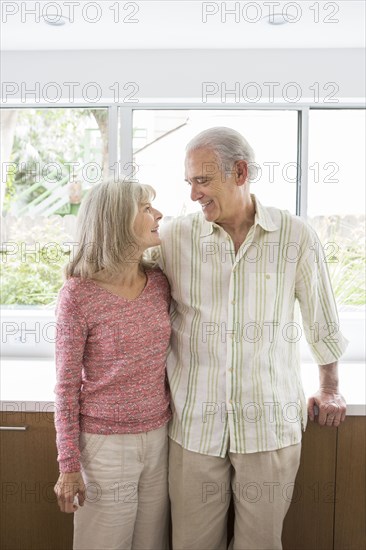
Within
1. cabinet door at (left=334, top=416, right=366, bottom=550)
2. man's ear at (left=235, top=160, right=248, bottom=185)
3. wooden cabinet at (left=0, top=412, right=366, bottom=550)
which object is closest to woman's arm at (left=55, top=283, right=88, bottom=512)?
wooden cabinet at (left=0, top=412, right=366, bottom=550)

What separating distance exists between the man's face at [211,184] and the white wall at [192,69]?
89cm

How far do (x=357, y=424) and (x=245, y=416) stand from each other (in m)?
0.45

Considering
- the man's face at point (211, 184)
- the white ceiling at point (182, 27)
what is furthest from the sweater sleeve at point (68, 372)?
the white ceiling at point (182, 27)

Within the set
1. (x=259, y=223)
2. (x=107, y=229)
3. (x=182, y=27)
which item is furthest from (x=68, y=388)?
(x=182, y=27)

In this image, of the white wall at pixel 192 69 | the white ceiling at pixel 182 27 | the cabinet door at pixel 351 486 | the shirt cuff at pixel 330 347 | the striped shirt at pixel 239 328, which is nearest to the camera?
the striped shirt at pixel 239 328

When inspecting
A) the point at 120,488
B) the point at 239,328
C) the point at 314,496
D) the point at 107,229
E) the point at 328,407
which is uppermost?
the point at 107,229

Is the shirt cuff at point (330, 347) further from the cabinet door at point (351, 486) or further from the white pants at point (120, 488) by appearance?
the white pants at point (120, 488)

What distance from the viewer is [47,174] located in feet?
8.55

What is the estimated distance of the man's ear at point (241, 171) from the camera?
162 centimetres

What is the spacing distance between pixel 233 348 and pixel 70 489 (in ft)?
1.88

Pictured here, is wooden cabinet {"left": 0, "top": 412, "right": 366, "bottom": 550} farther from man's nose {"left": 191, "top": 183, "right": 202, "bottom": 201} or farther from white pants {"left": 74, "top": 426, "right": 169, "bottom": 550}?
man's nose {"left": 191, "top": 183, "right": 202, "bottom": 201}

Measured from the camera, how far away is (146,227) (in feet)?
5.12

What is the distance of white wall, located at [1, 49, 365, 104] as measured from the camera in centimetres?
236

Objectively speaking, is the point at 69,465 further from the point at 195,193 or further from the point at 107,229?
the point at 195,193
